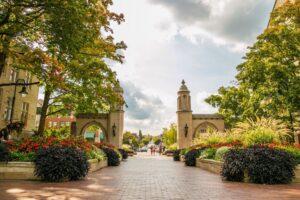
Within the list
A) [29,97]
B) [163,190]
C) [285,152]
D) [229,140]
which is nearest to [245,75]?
[229,140]

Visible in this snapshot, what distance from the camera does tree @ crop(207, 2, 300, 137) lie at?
17.4 meters

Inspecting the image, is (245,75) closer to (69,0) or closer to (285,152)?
(285,152)

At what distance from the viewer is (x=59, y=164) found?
9055 mm

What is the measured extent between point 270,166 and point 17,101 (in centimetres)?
2520

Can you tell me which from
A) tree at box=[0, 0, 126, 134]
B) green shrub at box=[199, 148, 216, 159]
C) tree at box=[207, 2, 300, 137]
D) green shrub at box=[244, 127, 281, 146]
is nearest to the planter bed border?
green shrub at box=[199, 148, 216, 159]

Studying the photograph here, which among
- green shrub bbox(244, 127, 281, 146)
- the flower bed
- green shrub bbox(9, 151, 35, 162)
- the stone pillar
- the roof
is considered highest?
the roof

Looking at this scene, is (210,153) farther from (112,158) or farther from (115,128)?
(115,128)

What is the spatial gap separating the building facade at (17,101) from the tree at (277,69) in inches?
714

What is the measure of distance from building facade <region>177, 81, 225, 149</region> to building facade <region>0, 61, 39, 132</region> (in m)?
16.1

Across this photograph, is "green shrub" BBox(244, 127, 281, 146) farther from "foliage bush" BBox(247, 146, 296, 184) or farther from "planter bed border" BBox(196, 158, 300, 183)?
"foliage bush" BBox(247, 146, 296, 184)

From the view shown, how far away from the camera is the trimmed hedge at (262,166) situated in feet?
31.0

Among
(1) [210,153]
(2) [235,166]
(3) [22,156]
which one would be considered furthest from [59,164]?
(1) [210,153]

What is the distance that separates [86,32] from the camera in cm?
948

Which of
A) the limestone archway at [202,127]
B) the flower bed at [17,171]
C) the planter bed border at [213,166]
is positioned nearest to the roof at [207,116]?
the limestone archway at [202,127]
